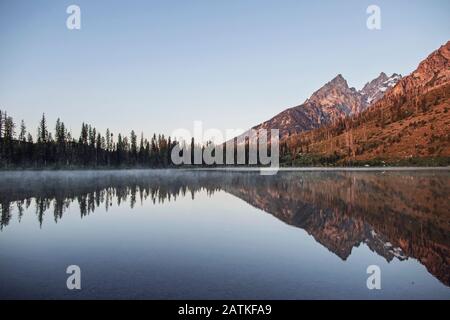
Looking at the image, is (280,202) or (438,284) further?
(280,202)

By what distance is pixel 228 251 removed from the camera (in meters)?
15.5

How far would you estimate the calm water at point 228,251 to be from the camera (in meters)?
10.7

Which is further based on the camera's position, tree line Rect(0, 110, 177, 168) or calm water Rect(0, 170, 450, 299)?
tree line Rect(0, 110, 177, 168)

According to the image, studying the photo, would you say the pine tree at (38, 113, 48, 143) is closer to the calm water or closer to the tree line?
the tree line

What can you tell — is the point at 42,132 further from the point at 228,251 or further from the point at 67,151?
the point at 228,251

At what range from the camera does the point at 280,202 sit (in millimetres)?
32406

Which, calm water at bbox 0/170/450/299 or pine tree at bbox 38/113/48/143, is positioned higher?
pine tree at bbox 38/113/48/143

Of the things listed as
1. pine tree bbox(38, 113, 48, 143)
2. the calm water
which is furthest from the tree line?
the calm water

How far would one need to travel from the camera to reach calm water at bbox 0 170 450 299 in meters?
10.7

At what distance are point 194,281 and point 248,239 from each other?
23.5 feet

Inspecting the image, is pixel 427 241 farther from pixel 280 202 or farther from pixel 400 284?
pixel 280 202
